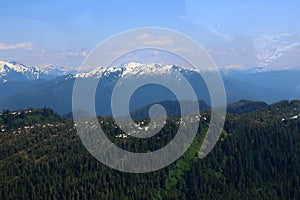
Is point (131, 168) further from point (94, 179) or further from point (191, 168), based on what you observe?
point (191, 168)

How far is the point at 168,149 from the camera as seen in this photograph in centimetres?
19625

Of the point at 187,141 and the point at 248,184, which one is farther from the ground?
the point at 187,141

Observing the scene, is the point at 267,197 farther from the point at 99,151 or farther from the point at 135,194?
the point at 99,151

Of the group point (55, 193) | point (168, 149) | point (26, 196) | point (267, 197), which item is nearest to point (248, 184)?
point (267, 197)

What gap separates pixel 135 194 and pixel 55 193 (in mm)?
36647

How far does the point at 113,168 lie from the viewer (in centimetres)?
19488

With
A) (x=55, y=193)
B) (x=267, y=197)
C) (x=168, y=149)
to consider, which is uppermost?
(x=168, y=149)

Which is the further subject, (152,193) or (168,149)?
(168,149)

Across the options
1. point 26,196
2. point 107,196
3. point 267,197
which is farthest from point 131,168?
point 267,197

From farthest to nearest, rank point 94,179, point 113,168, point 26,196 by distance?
point 113,168
point 94,179
point 26,196

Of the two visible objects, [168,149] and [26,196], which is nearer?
[26,196]

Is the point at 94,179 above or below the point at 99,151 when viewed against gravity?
below

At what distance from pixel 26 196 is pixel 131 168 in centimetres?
5140

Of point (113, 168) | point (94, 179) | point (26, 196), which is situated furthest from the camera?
point (113, 168)
